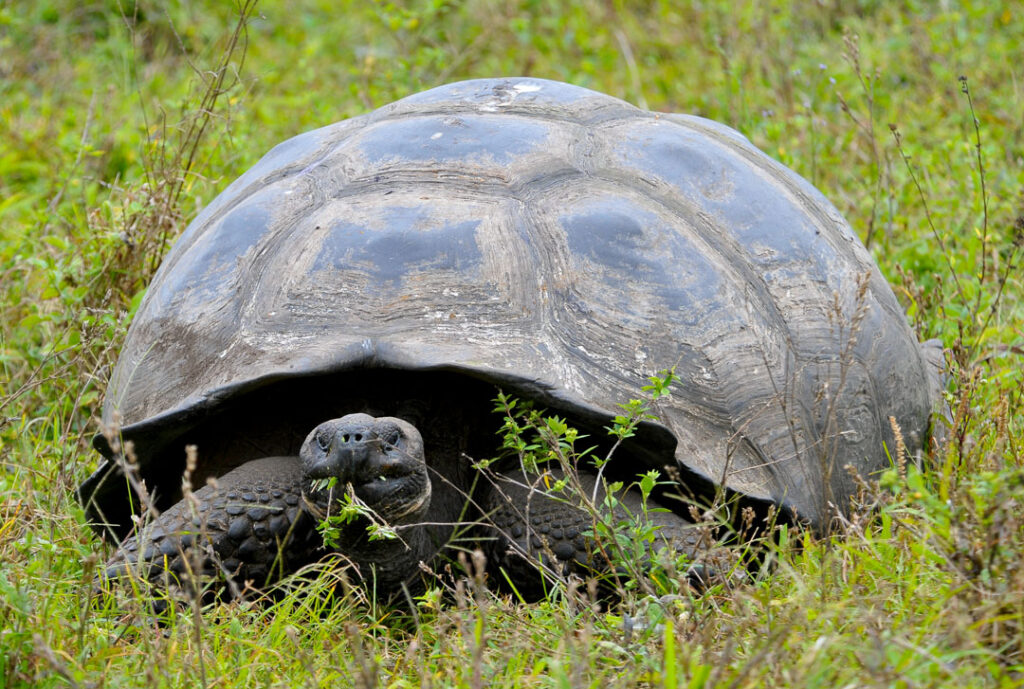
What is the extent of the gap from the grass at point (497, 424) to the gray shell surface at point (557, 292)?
0.82ft

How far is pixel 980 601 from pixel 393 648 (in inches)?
47.1

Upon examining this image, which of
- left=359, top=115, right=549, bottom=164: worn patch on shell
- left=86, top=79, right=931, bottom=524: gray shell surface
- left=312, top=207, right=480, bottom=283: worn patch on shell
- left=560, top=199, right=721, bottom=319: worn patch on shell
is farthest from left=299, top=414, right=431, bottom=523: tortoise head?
left=359, top=115, right=549, bottom=164: worn patch on shell

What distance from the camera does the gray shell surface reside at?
261 centimetres

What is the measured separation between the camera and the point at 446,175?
9.75ft

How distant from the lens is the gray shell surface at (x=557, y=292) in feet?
8.57

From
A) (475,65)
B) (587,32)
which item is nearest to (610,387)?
(475,65)

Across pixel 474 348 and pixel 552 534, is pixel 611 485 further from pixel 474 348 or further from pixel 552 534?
pixel 474 348

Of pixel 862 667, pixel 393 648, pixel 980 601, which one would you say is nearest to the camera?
pixel 862 667

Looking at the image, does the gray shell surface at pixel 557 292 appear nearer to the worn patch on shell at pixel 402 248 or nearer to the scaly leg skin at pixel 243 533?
the worn patch on shell at pixel 402 248

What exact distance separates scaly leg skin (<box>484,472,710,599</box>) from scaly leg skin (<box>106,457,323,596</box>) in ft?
1.44

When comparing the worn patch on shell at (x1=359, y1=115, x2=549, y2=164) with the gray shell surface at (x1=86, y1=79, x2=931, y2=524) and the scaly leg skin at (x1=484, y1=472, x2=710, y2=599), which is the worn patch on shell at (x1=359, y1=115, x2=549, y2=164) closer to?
the gray shell surface at (x1=86, y1=79, x2=931, y2=524)

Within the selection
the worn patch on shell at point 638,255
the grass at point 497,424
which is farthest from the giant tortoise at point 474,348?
the grass at point 497,424

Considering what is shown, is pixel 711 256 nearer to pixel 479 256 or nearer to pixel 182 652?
pixel 479 256

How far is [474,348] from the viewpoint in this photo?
8.41 ft
